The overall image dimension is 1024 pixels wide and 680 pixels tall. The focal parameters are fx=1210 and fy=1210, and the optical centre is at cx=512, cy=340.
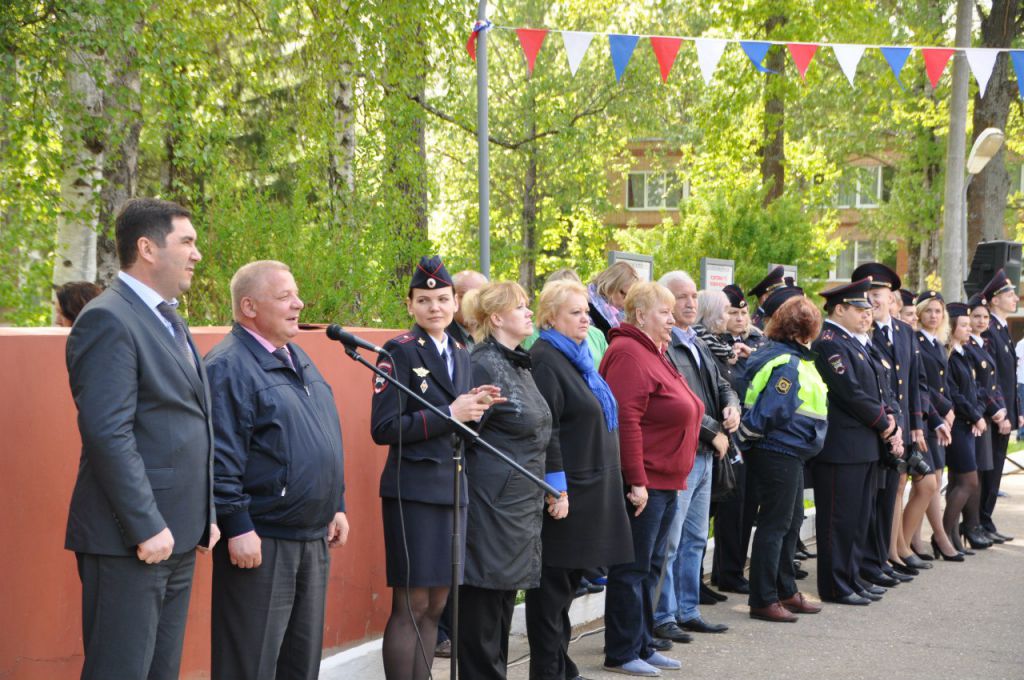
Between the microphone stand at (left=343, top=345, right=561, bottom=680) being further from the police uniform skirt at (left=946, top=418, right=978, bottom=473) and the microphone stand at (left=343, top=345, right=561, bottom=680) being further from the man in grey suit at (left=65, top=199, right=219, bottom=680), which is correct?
the police uniform skirt at (left=946, top=418, right=978, bottom=473)

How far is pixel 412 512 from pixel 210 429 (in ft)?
4.24

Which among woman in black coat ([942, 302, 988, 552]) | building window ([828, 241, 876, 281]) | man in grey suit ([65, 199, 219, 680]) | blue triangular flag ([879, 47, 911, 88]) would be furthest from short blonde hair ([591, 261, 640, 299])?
building window ([828, 241, 876, 281])

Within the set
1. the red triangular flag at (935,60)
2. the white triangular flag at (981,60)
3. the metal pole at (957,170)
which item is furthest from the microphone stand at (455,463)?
the metal pole at (957,170)

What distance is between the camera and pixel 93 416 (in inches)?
146

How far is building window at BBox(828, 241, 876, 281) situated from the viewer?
168ft

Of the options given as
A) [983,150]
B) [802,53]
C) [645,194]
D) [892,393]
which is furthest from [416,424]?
[645,194]

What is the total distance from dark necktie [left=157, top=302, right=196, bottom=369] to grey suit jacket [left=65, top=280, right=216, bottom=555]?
0.14 feet

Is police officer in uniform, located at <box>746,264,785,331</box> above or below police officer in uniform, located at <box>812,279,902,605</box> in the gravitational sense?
above

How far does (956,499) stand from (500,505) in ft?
20.5

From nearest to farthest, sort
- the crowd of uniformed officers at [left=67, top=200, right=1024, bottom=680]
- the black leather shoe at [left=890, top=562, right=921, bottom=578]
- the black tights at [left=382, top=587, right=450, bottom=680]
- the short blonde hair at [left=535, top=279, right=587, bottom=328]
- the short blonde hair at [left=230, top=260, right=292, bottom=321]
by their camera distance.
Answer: the crowd of uniformed officers at [left=67, top=200, right=1024, bottom=680]
the short blonde hair at [left=230, top=260, right=292, bottom=321]
the black tights at [left=382, top=587, right=450, bottom=680]
the short blonde hair at [left=535, top=279, right=587, bottom=328]
the black leather shoe at [left=890, top=562, right=921, bottom=578]

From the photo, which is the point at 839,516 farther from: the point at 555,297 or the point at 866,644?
the point at 555,297

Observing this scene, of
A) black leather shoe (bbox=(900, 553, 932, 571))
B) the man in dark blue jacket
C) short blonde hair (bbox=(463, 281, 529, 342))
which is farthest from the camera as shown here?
black leather shoe (bbox=(900, 553, 932, 571))

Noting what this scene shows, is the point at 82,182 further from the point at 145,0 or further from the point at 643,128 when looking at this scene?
the point at 643,128

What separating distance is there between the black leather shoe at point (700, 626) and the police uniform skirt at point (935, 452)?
3.14 metres
